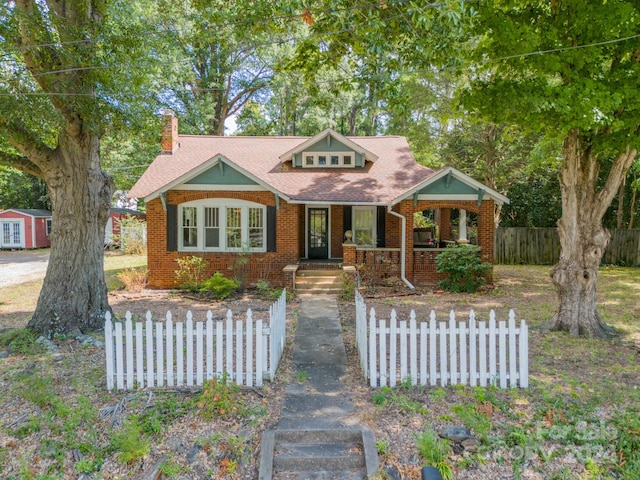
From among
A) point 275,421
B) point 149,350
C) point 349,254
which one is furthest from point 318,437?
point 349,254

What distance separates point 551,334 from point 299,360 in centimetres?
504

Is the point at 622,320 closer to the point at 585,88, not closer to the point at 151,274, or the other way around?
the point at 585,88

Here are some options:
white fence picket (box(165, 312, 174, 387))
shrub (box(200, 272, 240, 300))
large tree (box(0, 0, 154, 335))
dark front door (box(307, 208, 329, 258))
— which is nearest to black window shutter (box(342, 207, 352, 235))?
dark front door (box(307, 208, 329, 258))

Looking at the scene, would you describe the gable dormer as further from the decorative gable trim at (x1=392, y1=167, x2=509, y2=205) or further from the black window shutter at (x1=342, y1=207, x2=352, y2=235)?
the decorative gable trim at (x1=392, y1=167, x2=509, y2=205)

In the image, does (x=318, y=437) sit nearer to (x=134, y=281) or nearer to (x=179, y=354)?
(x=179, y=354)

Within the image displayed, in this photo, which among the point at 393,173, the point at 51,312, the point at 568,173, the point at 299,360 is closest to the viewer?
the point at 299,360

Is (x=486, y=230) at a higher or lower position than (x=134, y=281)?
higher

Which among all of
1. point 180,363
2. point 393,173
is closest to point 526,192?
point 393,173

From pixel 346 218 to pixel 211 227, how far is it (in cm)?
518

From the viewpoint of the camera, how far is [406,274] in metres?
14.5

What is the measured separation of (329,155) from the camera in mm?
17266

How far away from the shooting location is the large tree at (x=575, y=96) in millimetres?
7297

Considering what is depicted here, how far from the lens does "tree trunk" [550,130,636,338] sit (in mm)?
8367

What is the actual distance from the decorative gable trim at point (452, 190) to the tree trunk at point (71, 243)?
29.4ft
